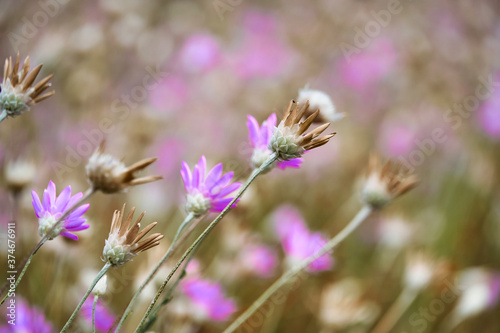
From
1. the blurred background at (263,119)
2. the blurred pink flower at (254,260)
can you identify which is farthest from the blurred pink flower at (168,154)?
the blurred pink flower at (254,260)

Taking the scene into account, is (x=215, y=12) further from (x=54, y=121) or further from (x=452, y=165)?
(x=452, y=165)

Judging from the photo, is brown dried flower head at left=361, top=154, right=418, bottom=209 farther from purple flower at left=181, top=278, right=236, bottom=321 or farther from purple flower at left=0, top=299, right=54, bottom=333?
purple flower at left=0, top=299, right=54, bottom=333

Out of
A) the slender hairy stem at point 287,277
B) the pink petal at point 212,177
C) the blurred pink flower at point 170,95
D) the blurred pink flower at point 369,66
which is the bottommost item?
the slender hairy stem at point 287,277

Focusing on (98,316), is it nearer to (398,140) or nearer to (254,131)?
(254,131)

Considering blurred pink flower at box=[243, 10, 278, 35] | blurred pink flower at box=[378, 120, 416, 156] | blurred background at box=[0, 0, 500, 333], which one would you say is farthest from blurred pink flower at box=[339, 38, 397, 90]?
blurred pink flower at box=[243, 10, 278, 35]

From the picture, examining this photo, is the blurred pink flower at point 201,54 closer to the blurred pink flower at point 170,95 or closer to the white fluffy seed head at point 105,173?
the blurred pink flower at point 170,95
